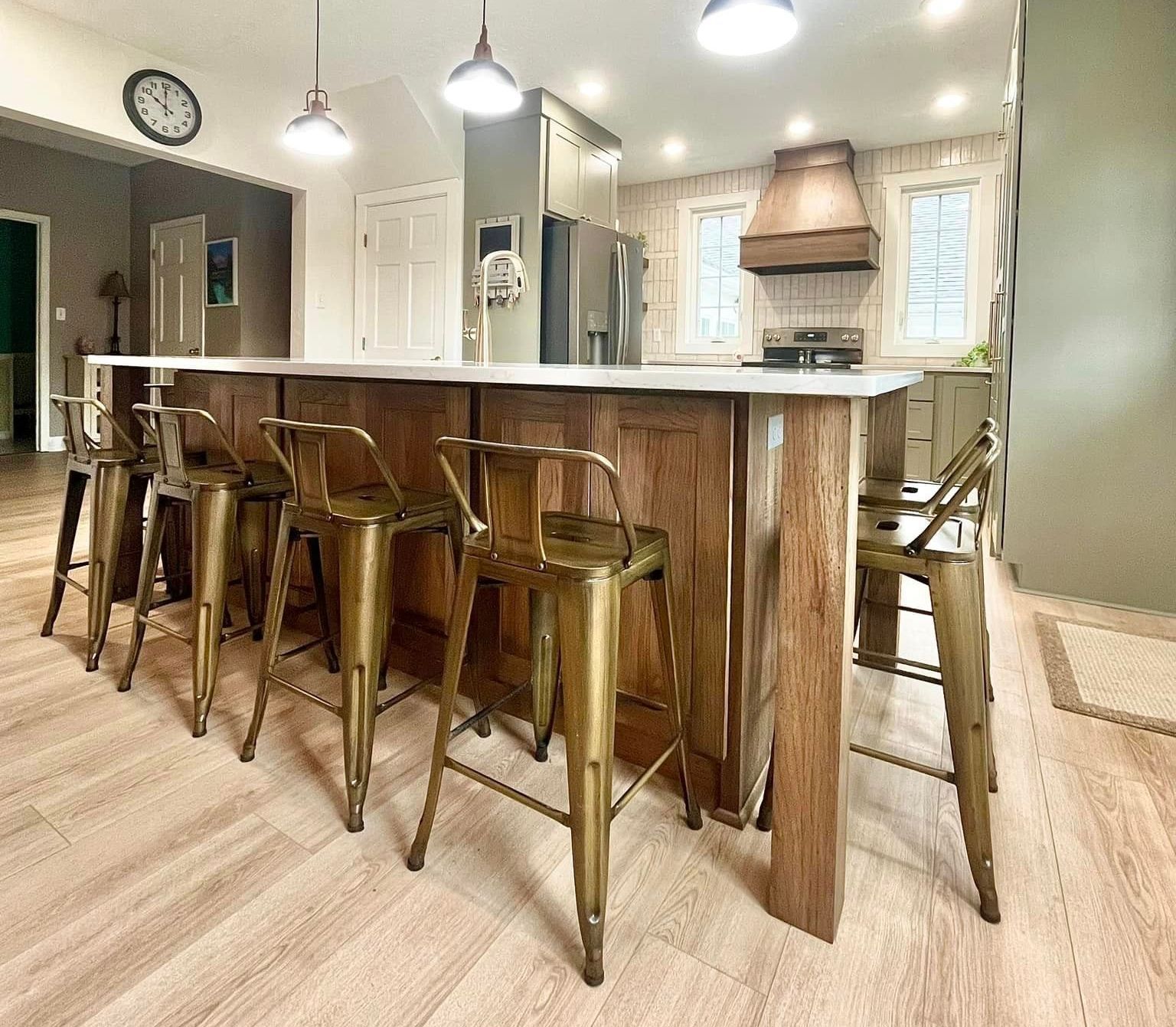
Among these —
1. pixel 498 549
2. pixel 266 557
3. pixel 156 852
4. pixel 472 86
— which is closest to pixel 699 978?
pixel 498 549

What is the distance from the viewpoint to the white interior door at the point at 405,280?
530 centimetres

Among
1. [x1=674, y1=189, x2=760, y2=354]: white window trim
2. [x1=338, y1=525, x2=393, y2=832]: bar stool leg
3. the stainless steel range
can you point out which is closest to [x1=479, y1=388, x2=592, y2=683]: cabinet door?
[x1=338, y1=525, x2=393, y2=832]: bar stool leg

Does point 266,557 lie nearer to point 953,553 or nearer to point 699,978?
point 699,978

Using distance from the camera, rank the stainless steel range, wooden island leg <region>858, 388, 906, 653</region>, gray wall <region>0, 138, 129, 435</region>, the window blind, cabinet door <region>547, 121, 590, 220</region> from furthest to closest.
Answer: gray wall <region>0, 138, 129, 435</region> < the stainless steel range < the window blind < cabinet door <region>547, 121, 590, 220</region> < wooden island leg <region>858, 388, 906, 653</region>

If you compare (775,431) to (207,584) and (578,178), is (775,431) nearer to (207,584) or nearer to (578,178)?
(207,584)

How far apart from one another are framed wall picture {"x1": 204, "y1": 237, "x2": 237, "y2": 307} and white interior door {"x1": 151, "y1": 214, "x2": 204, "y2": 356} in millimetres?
101

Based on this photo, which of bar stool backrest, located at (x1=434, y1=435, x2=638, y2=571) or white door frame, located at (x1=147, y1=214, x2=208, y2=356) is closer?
bar stool backrest, located at (x1=434, y1=435, x2=638, y2=571)

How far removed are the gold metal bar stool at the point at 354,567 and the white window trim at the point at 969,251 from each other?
5005mm

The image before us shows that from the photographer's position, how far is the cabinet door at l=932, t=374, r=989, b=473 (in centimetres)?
495

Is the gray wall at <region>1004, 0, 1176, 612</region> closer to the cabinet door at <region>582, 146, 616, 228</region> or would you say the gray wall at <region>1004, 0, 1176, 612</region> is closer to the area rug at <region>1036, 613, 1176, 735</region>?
the area rug at <region>1036, 613, 1176, 735</region>

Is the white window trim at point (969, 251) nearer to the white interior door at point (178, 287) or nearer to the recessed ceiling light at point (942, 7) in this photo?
the recessed ceiling light at point (942, 7)

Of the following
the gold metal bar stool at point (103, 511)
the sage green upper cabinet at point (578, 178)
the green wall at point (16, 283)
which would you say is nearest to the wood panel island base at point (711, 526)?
the gold metal bar stool at point (103, 511)

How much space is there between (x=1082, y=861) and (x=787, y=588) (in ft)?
2.85

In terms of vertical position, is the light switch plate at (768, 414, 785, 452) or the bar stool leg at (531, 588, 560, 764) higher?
the light switch plate at (768, 414, 785, 452)
